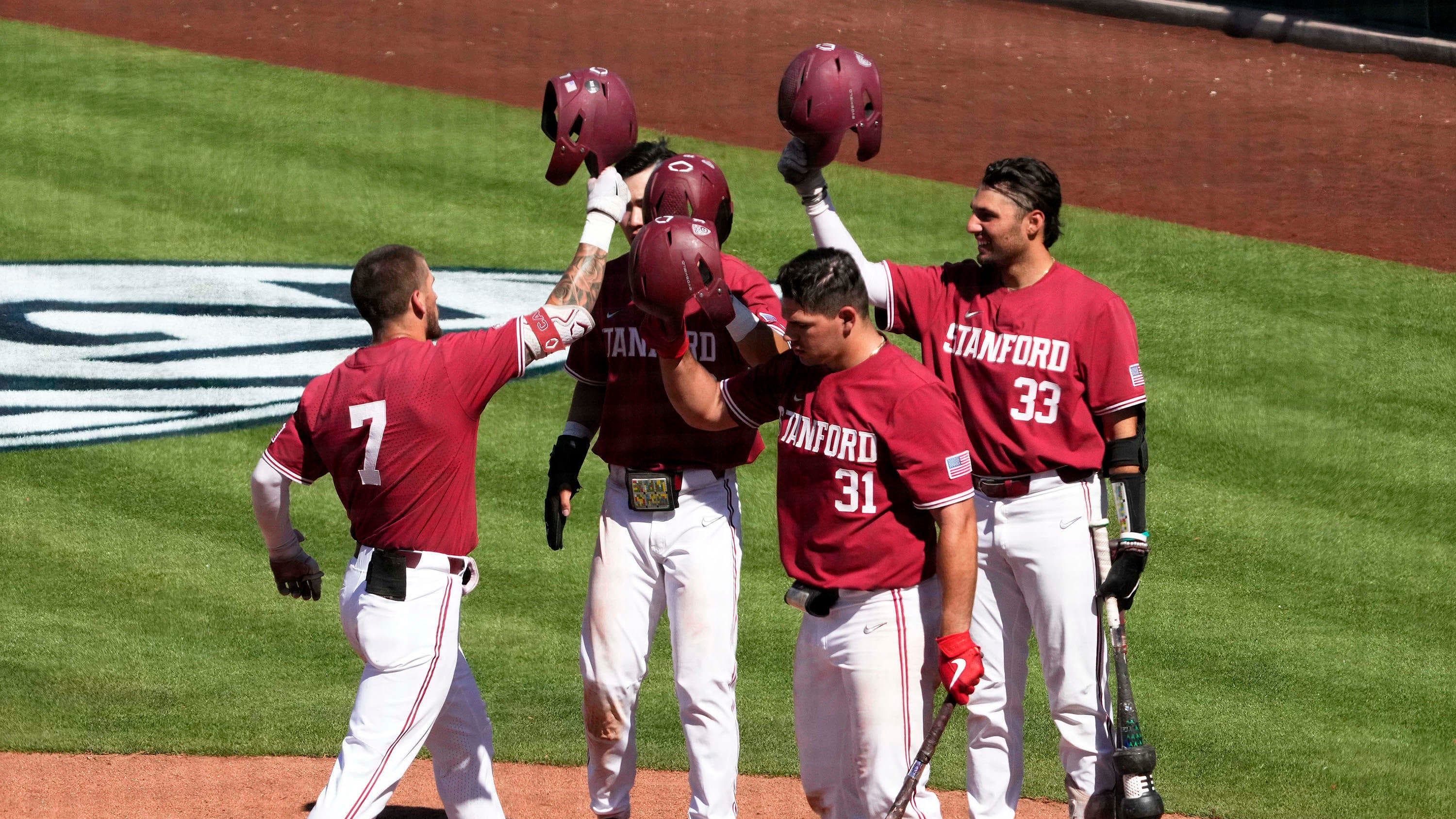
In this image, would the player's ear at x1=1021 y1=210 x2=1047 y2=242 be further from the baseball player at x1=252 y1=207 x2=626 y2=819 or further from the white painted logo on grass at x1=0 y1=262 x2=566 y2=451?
the white painted logo on grass at x1=0 y1=262 x2=566 y2=451

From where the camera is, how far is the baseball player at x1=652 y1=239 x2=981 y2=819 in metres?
4.44

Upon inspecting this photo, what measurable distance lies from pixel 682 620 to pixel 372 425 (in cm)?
113

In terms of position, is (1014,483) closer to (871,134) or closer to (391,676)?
(871,134)

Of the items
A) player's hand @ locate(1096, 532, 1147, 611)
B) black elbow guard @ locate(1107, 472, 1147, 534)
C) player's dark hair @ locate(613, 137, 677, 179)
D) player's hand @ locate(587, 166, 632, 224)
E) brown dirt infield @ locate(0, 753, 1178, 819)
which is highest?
player's dark hair @ locate(613, 137, 677, 179)

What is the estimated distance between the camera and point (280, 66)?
16.3 metres

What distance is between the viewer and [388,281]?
465 centimetres

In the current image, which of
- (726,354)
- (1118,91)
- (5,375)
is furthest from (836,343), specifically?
(1118,91)

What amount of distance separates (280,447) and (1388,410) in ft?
23.5

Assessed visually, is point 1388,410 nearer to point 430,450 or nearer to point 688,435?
point 688,435

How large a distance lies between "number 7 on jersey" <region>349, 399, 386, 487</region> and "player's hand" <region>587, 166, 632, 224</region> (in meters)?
0.89

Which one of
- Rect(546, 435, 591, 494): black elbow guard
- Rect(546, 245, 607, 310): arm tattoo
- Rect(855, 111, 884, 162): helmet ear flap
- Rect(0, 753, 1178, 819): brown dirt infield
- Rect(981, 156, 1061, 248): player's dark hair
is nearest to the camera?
Rect(546, 245, 607, 310): arm tattoo

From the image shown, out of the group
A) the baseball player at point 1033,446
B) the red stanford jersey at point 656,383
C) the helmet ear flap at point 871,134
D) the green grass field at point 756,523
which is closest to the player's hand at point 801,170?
the baseball player at point 1033,446

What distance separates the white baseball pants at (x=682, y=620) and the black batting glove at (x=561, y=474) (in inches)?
13.0

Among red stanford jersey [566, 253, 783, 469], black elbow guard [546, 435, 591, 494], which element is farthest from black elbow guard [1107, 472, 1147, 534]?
black elbow guard [546, 435, 591, 494]
